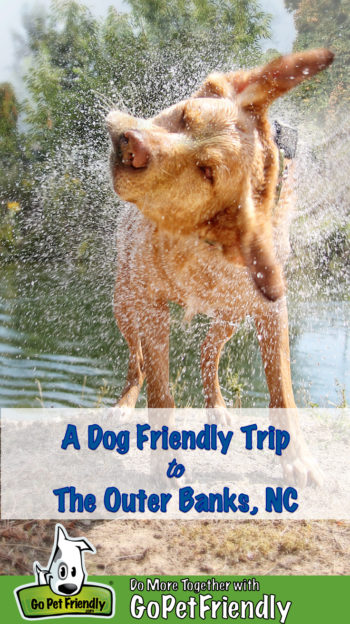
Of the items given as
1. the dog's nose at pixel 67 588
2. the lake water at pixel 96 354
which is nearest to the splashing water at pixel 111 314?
the lake water at pixel 96 354

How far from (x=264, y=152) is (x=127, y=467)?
2.25 metres

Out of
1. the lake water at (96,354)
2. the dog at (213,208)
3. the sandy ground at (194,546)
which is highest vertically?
the dog at (213,208)

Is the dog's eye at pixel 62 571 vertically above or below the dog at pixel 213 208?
below

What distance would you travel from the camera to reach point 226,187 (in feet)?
9.48

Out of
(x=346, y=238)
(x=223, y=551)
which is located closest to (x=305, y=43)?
(x=346, y=238)

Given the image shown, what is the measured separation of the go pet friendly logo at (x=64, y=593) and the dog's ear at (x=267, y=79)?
2.39m

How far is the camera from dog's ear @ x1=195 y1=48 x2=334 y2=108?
9.30 feet

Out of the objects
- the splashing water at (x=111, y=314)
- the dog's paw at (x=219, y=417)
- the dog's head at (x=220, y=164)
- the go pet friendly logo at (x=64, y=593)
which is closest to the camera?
the go pet friendly logo at (x=64, y=593)

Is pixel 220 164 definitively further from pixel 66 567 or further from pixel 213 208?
pixel 66 567

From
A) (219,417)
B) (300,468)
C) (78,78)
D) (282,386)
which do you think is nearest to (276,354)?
(282,386)

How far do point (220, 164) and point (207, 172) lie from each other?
7cm

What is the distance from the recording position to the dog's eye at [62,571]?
8.14ft

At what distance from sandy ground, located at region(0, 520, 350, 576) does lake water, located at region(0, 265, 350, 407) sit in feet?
7.24

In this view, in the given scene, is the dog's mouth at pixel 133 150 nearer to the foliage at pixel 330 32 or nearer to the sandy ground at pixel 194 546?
the sandy ground at pixel 194 546
